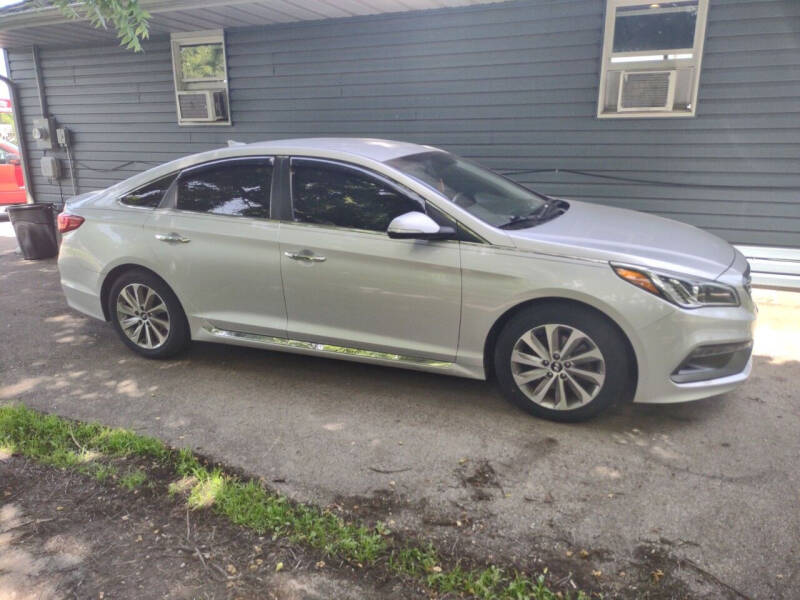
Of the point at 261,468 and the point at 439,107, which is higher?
the point at 439,107

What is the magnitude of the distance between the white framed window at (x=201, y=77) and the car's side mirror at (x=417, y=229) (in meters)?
6.18

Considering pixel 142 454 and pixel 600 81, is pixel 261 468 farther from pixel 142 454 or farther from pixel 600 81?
pixel 600 81

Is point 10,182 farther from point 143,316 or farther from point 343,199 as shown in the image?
point 343,199

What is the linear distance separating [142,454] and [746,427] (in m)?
3.44

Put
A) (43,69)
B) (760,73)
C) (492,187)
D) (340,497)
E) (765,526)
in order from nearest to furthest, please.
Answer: (765,526), (340,497), (492,187), (760,73), (43,69)

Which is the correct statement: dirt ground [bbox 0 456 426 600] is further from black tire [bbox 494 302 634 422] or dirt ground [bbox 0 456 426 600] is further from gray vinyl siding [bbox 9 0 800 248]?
gray vinyl siding [bbox 9 0 800 248]

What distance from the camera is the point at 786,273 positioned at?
648cm

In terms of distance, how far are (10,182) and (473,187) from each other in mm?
14396

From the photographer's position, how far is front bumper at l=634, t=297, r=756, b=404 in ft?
11.1

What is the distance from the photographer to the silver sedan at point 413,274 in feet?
11.4

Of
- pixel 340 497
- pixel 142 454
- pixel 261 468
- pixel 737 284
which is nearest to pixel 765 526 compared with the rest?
pixel 737 284

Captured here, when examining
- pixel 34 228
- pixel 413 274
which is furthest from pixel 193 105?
pixel 413 274

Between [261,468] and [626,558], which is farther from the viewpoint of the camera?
[261,468]

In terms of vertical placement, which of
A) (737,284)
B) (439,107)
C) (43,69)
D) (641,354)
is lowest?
(641,354)
